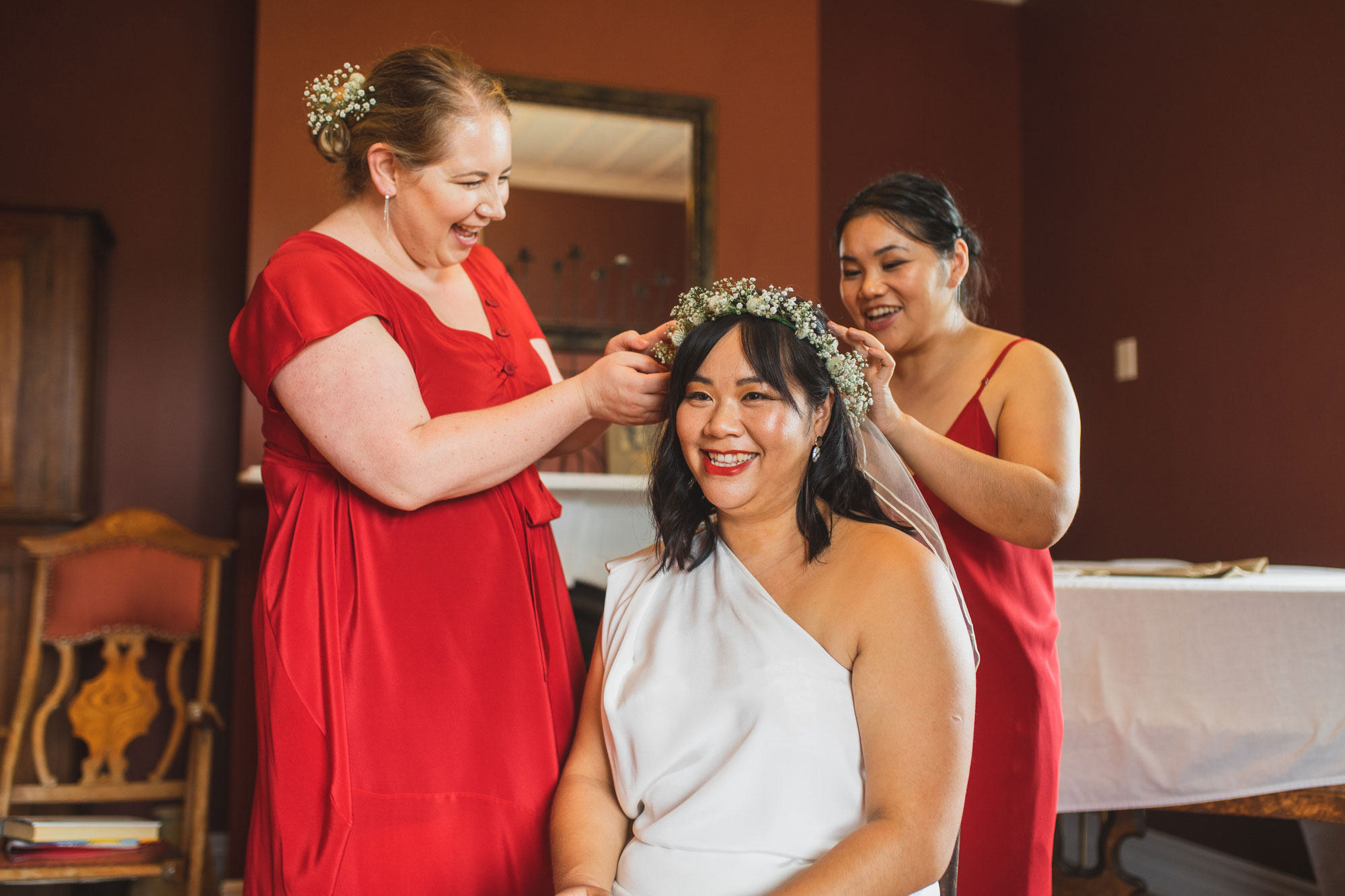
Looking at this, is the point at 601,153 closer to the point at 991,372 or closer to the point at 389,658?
the point at 991,372

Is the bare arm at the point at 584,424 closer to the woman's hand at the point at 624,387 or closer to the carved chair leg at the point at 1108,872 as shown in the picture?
the woman's hand at the point at 624,387

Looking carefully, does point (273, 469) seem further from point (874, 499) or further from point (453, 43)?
point (453, 43)

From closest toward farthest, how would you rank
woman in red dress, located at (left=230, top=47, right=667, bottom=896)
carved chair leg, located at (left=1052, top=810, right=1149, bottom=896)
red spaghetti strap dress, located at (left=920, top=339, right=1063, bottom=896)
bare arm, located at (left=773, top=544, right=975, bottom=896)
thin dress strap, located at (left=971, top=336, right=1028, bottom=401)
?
bare arm, located at (left=773, top=544, right=975, bottom=896) → woman in red dress, located at (left=230, top=47, right=667, bottom=896) → red spaghetti strap dress, located at (left=920, top=339, right=1063, bottom=896) → thin dress strap, located at (left=971, top=336, right=1028, bottom=401) → carved chair leg, located at (left=1052, top=810, right=1149, bottom=896)

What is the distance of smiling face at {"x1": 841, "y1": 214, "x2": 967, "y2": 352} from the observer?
1.78 meters

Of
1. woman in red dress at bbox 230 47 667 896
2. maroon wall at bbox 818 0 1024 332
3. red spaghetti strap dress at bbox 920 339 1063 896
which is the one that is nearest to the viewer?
woman in red dress at bbox 230 47 667 896

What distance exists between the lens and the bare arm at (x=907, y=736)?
1.15 meters

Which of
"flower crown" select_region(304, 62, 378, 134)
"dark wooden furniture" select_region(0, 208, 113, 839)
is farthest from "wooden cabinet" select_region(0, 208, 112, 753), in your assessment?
"flower crown" select_region(304, 62, 378, 134)

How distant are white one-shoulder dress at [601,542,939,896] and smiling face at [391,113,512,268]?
0.61 m

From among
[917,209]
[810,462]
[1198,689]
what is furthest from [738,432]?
[1198,689]

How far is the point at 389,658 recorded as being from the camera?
50.8 inches

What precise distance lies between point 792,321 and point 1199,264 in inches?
105

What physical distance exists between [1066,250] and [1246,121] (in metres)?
1.07

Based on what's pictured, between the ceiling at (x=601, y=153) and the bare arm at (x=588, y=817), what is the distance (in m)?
2.77

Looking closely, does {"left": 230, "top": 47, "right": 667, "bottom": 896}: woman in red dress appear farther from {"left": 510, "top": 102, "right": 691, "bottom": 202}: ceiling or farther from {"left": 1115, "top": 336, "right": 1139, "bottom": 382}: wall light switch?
{"left": 1115, "top": 336, "right": 1139, "bottom": 382}: wall light switch
